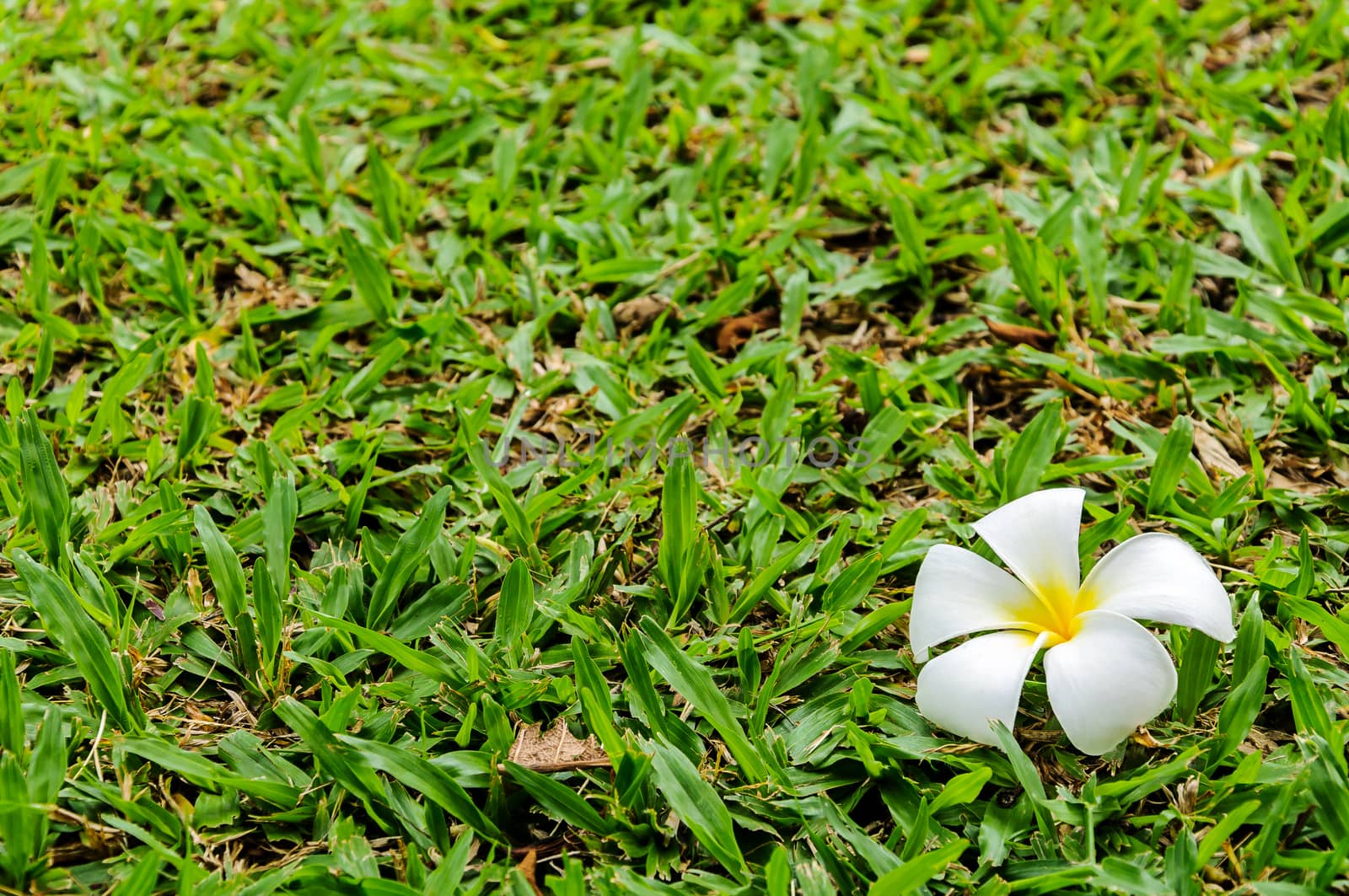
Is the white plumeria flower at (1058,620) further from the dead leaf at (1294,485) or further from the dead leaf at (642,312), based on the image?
the dead leaf at (642,312)

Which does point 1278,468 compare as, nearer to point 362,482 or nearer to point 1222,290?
point 1222,290

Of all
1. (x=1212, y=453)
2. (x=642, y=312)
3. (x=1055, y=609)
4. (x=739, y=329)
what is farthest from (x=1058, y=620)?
(x=642, y=312)

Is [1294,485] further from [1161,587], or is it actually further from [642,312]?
[642,312]

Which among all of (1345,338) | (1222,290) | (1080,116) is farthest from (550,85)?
(1345,338)

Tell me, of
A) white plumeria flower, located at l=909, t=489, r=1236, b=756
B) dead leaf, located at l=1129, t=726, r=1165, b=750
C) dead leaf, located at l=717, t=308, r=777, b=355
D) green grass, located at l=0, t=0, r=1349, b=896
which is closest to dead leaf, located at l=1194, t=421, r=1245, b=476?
green grass, located at l=0, t=0, r=1349, b=896

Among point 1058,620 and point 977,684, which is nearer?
point 977,684

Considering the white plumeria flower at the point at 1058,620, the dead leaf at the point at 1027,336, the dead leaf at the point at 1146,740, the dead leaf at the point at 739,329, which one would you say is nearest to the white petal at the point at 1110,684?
the white plumeria flower at the point at 1058,620

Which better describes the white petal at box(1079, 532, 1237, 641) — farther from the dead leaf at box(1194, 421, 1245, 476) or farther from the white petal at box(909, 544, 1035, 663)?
the dead leaf at box(1194, 421, 1245, 476)
